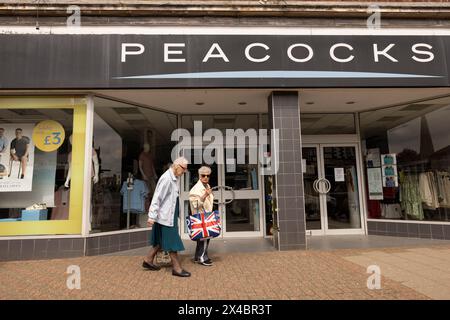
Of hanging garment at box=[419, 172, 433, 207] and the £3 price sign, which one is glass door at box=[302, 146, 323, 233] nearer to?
hanging garment at box=[419, 172, 433, 207]

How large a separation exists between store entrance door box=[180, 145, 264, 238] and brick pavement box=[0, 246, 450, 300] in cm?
211

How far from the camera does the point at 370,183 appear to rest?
8.16m

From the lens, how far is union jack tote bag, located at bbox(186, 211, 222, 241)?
15.8 feet

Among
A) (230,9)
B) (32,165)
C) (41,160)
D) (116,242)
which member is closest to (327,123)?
(230,9)

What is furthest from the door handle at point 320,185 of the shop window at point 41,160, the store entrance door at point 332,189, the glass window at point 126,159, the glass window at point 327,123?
the shop window at point 41,160

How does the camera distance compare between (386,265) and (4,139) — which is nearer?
(386,265)

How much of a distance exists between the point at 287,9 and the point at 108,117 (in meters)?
4.53

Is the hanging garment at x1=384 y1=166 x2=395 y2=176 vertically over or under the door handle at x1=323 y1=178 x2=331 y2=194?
over

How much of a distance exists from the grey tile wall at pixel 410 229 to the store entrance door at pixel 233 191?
3008 millimetres

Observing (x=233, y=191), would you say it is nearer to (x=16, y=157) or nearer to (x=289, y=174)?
(x=289, y=174)

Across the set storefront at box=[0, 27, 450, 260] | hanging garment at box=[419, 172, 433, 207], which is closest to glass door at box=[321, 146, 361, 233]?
storefront at box=[0, 27, 450, 260]

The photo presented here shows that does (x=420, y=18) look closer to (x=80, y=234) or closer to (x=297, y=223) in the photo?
(x=297, y=223)

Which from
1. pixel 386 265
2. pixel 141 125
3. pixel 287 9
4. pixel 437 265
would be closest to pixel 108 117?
pixel 141 125

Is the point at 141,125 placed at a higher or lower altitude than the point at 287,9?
lower
